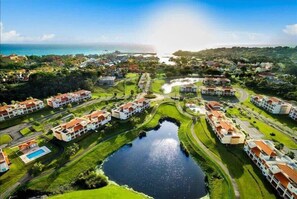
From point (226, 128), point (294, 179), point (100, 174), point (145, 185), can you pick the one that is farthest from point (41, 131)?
point (294, 179)

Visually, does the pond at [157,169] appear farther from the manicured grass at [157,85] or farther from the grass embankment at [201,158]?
the manicured grass at [157,85]

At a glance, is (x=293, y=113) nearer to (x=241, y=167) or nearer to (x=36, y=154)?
(x=241, y=167)

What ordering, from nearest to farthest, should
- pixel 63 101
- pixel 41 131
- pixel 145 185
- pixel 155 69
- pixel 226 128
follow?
pixel 145 185 → pixel 226 128 → pixel 41 131 → pixel 63 101 → pixel 155 69

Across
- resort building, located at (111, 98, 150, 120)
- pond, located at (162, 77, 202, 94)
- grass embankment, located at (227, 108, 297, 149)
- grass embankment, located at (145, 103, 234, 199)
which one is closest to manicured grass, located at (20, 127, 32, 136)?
resort building, located at (111, 98, 150, 120)

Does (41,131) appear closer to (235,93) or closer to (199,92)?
(199,92)

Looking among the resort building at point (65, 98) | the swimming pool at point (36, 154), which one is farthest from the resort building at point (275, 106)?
the swimming pool at point (36, 154)

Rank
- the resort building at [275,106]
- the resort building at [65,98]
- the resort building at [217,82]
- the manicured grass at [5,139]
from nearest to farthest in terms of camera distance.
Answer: the manicured grass at [5,139], the resort building at [275,106], the resort building at [65,98], the resort building at [217,82]
